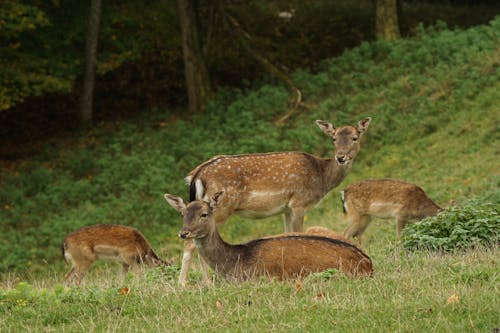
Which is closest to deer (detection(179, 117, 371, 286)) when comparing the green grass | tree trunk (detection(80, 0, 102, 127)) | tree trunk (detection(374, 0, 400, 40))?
the green grass

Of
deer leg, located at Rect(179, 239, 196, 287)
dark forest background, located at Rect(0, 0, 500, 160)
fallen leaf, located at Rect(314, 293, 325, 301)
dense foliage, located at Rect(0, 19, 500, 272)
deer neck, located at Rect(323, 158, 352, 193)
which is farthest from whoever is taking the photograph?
dark forest background, located at Rect(0, 0, 500, 160)

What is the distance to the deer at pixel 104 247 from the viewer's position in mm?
14422

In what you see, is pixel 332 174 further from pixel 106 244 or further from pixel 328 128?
pixel 106 244

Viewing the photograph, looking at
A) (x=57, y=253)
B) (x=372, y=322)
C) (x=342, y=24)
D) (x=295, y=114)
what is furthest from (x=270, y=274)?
(x=342, y=24)

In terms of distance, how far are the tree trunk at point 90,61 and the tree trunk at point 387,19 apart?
821cm

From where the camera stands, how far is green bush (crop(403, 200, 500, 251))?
34.7 feet

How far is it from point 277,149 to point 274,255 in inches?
549

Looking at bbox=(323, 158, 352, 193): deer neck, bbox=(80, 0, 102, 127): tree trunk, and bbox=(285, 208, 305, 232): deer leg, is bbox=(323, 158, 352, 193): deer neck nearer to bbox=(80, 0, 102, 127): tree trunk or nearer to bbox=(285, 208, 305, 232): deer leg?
bbox=(285, 208, 305, 232): deer leg

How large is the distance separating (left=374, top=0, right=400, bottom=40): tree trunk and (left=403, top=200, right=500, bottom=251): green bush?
16.3m

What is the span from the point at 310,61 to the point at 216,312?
72.9 feet

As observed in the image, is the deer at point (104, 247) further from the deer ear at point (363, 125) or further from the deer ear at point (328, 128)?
the deer ear at point (363, 125)

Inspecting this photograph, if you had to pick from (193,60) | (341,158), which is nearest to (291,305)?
(341,158)

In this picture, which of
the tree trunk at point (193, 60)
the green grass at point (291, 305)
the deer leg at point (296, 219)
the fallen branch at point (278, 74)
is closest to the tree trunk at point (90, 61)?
the tree trunk at point (193, 60)

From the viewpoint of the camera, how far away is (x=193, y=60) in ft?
87.2
